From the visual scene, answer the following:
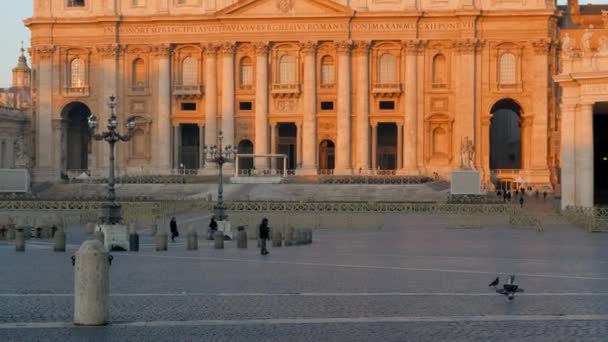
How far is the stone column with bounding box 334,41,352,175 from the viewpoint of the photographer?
279 ft

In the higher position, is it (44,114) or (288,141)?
(44,114)

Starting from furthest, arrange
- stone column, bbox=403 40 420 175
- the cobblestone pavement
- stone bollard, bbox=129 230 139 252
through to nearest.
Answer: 1. stone column, bbox=403 40 420 175
2. stone bollard, bbox=129 230 139 252
3. the cobblestone pavement

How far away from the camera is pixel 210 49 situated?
285 ft

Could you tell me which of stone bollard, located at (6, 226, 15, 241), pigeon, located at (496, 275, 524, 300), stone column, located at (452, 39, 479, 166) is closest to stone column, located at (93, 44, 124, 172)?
stone column, located at (452, 39, 479, 166)

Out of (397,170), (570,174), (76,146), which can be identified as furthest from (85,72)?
(570,174)

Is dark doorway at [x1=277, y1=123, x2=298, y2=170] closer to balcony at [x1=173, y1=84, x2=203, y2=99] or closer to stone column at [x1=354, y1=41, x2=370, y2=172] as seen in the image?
stone column at [x1=354, y1=41, x2=370, y2=172]

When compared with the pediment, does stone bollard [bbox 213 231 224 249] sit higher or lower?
lower

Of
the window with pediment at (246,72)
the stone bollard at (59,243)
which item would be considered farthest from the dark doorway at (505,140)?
the stone bollard at (59,243)

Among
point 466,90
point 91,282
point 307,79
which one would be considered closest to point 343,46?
point 307,79

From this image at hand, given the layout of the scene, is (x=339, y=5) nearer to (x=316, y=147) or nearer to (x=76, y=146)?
(x=316, y=147)

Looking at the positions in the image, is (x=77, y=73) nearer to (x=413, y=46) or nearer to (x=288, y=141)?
(x=288, y=141)

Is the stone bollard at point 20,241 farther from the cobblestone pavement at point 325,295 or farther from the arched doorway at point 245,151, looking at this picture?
the arched doorway at point 245,151

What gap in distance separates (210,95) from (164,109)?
4053 mm

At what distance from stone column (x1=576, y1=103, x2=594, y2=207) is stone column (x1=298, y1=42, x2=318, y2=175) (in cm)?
4590
